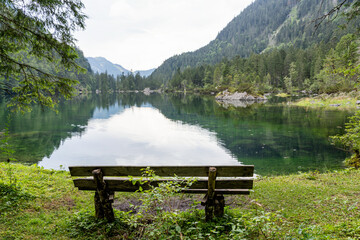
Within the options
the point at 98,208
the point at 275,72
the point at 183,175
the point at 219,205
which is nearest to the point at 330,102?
the point at 219,205

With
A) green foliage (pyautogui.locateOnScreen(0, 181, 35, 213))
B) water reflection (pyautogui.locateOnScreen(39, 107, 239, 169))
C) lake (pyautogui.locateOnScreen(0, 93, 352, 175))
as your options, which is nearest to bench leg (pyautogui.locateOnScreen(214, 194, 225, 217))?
green foliage (pyautogui.locateOnScreen(0, 181, 35, 213))

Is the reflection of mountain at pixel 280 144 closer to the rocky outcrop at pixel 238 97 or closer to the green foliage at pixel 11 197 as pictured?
the green foliage at pixel 11 197

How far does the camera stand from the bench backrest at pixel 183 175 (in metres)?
4.89

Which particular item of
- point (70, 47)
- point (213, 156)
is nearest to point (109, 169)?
point (70, 47)

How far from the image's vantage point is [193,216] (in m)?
5.46

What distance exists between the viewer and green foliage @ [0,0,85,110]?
7.39 meters

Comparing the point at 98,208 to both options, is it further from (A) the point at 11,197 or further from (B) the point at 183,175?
(A) the point at 11,197

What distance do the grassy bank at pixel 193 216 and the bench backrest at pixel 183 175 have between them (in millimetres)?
651

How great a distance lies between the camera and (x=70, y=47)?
820 cm

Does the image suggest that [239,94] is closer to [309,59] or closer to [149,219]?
[309,59]

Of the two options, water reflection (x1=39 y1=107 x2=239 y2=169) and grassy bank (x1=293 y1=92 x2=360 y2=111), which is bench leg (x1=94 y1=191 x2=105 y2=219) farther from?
grassy bank (x1=293 y1=92 x2=360 y2=111)

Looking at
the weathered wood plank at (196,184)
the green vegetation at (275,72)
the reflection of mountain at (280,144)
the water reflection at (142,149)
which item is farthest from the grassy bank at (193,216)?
the green vegetation at (275,72)

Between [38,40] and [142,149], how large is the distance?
599 inches

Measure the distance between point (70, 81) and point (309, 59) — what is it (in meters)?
126
